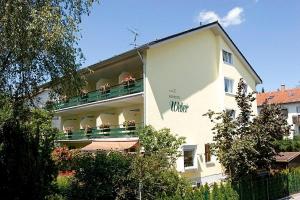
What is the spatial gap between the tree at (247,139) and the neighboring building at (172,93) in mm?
7050

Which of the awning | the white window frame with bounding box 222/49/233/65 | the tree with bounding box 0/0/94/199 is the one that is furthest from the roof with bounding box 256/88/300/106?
the tree with bounding box 0/0/94/199

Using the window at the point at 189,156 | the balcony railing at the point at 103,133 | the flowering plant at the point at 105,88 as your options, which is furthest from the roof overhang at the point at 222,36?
the window at the point at 189,156

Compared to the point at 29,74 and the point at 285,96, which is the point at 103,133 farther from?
the point at 285,96

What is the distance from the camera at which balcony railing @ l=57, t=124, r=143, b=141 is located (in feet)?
96.6

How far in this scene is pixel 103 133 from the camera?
1270 inches

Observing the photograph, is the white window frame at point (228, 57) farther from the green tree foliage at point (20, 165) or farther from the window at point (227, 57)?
the green tree foliage at point (20, 165)

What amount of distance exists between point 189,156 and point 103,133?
7550 mm

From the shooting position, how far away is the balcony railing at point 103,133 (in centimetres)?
2945

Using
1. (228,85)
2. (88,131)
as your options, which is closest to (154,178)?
(88,131)

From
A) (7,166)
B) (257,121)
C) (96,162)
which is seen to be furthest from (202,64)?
(7,166)

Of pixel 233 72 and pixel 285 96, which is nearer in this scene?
pixel 233 72

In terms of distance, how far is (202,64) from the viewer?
1315 inches

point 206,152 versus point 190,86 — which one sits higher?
point 190,86

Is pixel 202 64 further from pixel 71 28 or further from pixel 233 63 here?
pixel 71 28
